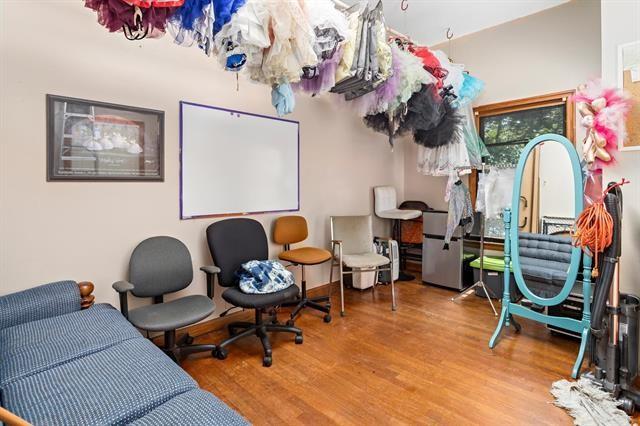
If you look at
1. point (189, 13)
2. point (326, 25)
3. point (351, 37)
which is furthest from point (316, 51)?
point (189, 13)

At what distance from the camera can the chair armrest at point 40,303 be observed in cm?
172

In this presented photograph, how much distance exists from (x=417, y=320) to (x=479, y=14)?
128 inches

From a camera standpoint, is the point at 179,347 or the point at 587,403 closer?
the point at 587,403

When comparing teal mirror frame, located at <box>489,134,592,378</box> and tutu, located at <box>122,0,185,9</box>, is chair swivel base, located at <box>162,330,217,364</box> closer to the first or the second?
tutu, located at <box>122,0,185,9</box>

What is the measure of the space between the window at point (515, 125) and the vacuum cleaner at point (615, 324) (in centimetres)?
→ 175

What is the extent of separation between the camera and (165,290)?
2389 mm

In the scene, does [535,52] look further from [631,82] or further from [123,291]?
[123,291]

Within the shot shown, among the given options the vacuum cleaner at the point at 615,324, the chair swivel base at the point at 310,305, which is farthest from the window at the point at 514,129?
the chair swivel base at the point at 310,305

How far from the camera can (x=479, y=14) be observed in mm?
3514

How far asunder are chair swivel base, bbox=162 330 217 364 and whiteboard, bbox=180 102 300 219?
922 millimetres

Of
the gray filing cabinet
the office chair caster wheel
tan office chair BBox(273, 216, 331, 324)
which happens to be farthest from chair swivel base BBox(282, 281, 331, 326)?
the gray filing cabinet

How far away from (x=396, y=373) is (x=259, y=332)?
3.46ft

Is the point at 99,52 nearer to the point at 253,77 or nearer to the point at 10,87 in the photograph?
the point at 10,87

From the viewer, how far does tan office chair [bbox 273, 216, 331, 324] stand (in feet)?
10.1
